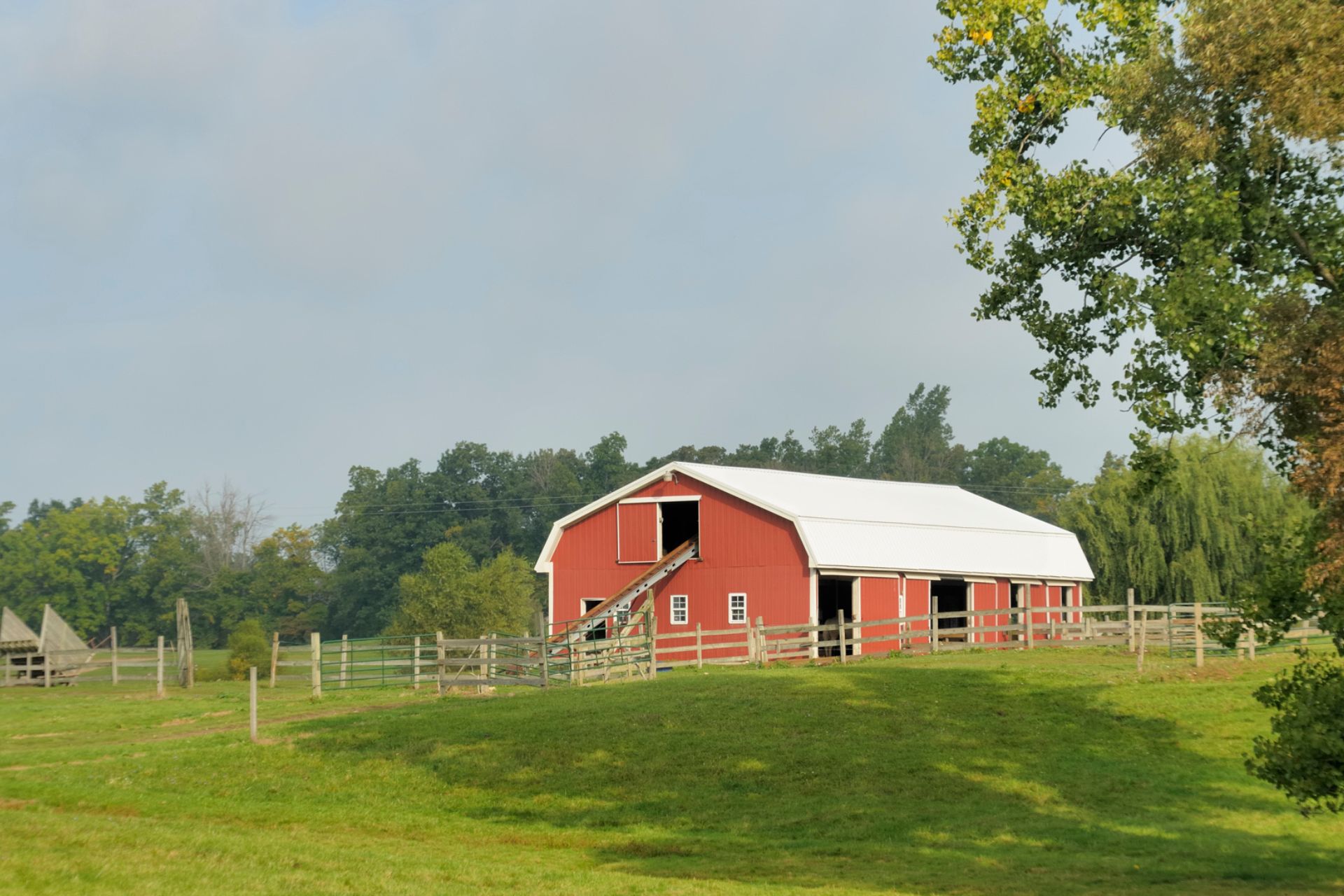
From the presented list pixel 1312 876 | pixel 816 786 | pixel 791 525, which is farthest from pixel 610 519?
pixel 1312 876

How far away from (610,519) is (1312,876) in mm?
28850

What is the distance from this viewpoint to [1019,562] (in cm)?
4559

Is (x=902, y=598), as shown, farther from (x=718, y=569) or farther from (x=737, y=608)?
(x=718, y=569)

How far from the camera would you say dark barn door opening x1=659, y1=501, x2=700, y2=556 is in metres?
42.4

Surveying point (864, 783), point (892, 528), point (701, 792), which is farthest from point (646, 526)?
point (864, 783)

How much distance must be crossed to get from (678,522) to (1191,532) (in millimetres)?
24589

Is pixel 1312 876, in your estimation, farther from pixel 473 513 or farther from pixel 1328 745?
pixel 473 513

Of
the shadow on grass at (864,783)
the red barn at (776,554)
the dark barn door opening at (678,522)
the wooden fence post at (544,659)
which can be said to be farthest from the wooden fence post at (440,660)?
the dark barn door opening at (678,522)

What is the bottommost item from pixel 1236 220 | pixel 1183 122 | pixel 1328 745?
pixel 1328 745

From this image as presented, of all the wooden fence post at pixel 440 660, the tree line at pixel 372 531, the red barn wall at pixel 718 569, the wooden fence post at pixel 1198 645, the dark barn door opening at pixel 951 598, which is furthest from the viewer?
the tree line at pixel 372 531

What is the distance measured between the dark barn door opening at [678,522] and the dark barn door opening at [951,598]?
9.53 meters

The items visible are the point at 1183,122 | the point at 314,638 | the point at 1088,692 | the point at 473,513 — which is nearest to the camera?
the point at 1183,122

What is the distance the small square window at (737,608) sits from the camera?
1539 inches

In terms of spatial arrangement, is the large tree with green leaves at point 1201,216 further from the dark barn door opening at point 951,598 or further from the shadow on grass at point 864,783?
the dark barn door opening at point 951,598
